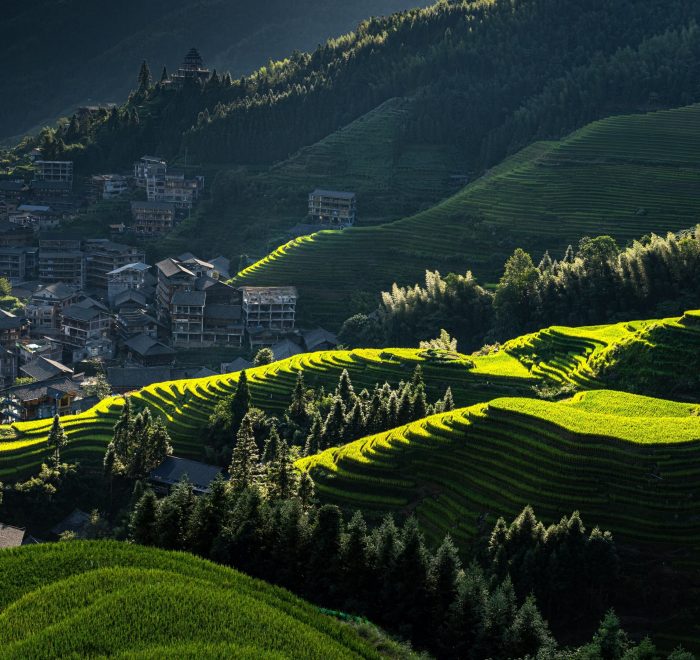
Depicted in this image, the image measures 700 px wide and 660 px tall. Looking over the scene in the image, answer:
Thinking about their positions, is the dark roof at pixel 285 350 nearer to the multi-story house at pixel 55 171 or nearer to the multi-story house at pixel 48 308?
the multi-story house at pixel 48 308

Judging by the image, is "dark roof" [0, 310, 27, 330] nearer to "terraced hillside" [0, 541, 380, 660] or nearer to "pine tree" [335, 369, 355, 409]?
"pine tree" [335, 369, 355, 409]

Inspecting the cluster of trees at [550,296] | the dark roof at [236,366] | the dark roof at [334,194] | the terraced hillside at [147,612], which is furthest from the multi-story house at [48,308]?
the terraced hillside at [147,612]

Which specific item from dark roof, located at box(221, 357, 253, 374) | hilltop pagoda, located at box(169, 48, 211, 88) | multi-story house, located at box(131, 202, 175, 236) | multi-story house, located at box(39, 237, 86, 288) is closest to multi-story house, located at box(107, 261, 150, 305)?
multi-story house, located at box(39, 237, 86, 288)

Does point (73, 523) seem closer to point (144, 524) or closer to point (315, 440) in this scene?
point (315, 440)

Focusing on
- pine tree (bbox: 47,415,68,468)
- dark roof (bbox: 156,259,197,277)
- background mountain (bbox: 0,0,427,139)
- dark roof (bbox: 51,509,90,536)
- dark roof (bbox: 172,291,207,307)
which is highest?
background mountain (bbox: 0,0,427,139)

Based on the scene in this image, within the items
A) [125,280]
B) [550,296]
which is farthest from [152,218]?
[550,296]

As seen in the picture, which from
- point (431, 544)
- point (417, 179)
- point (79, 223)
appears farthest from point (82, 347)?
point (431, 544)
